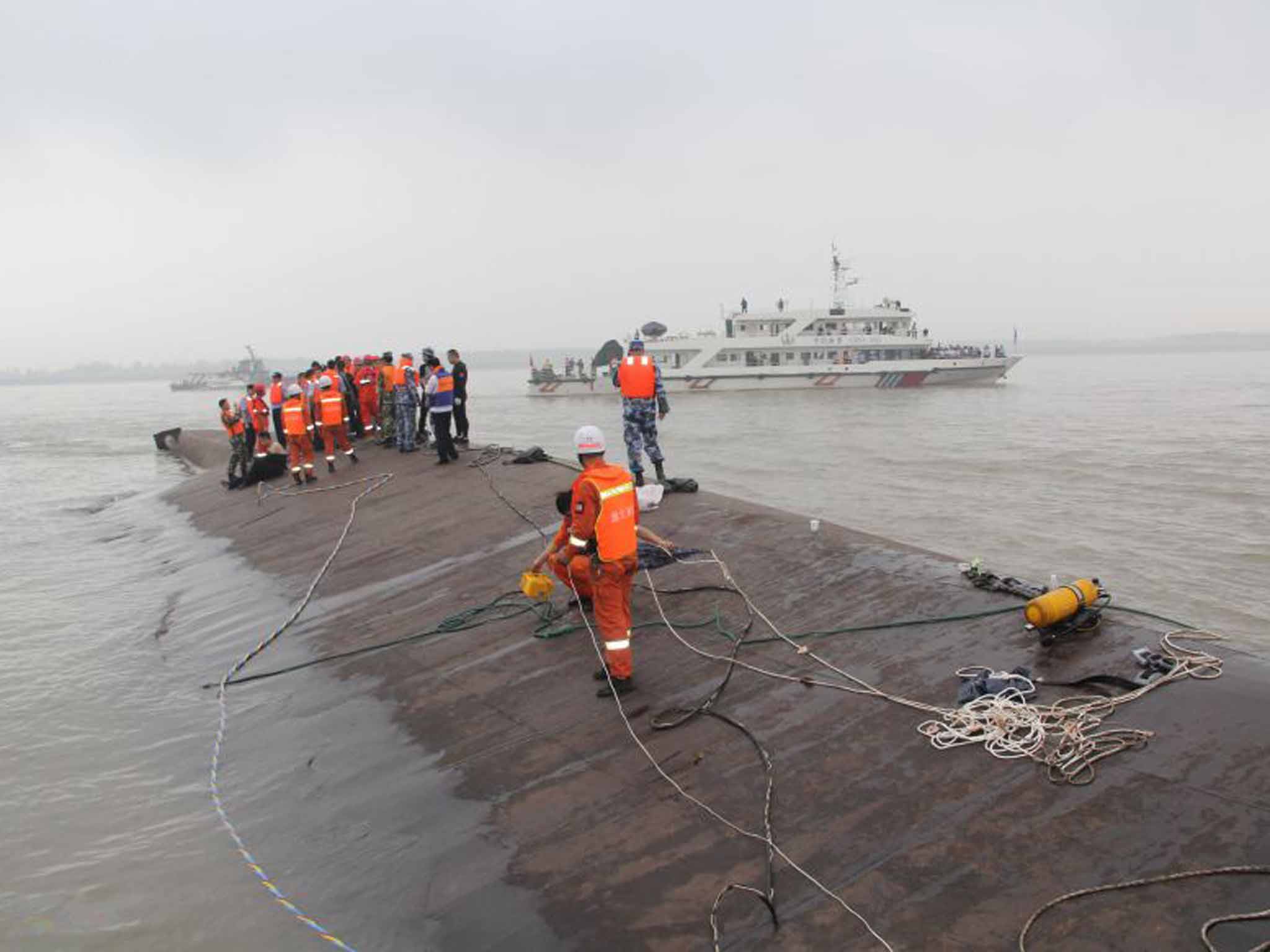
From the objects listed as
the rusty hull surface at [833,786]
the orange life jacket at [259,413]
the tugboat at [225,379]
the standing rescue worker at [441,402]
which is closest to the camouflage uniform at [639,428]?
the rusty hull surface at [833,786]

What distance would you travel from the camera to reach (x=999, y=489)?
18.9 metres

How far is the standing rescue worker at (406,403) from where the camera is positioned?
1555cm

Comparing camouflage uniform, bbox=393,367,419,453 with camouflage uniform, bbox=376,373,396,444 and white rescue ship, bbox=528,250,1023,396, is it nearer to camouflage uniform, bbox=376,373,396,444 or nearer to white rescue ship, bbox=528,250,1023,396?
camouflage uniform, bbox=376,373,396,444

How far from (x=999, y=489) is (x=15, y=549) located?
20160 millimetres

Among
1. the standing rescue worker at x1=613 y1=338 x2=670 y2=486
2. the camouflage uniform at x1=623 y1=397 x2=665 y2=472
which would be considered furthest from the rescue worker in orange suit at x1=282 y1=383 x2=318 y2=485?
the camouflage uniform at x1=623 y1=397 x2=665 y2=472

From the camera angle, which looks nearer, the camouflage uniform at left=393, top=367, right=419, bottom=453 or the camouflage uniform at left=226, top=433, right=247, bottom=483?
the camouflage uniform at left=393, top=367, right=419, bottom=453

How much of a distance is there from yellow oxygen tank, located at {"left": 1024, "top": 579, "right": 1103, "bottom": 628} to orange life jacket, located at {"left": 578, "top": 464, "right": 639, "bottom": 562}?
2.47 meters

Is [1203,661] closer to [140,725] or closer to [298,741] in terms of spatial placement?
[298,741]

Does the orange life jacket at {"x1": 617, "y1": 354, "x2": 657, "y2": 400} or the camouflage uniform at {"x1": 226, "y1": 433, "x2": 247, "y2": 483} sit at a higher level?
the orange life jacket at {"x1": 617, "y1": 354, "x2": 657, "y2": 400}

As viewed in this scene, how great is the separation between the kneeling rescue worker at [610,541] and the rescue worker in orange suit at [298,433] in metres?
10.1

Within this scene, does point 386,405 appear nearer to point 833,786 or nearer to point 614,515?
point 614,515

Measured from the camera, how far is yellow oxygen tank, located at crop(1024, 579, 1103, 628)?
4977 millimetres

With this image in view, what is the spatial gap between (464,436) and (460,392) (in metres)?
1.07

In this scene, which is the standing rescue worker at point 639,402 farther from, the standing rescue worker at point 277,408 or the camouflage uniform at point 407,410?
the standing rescue worker at point 277,408
